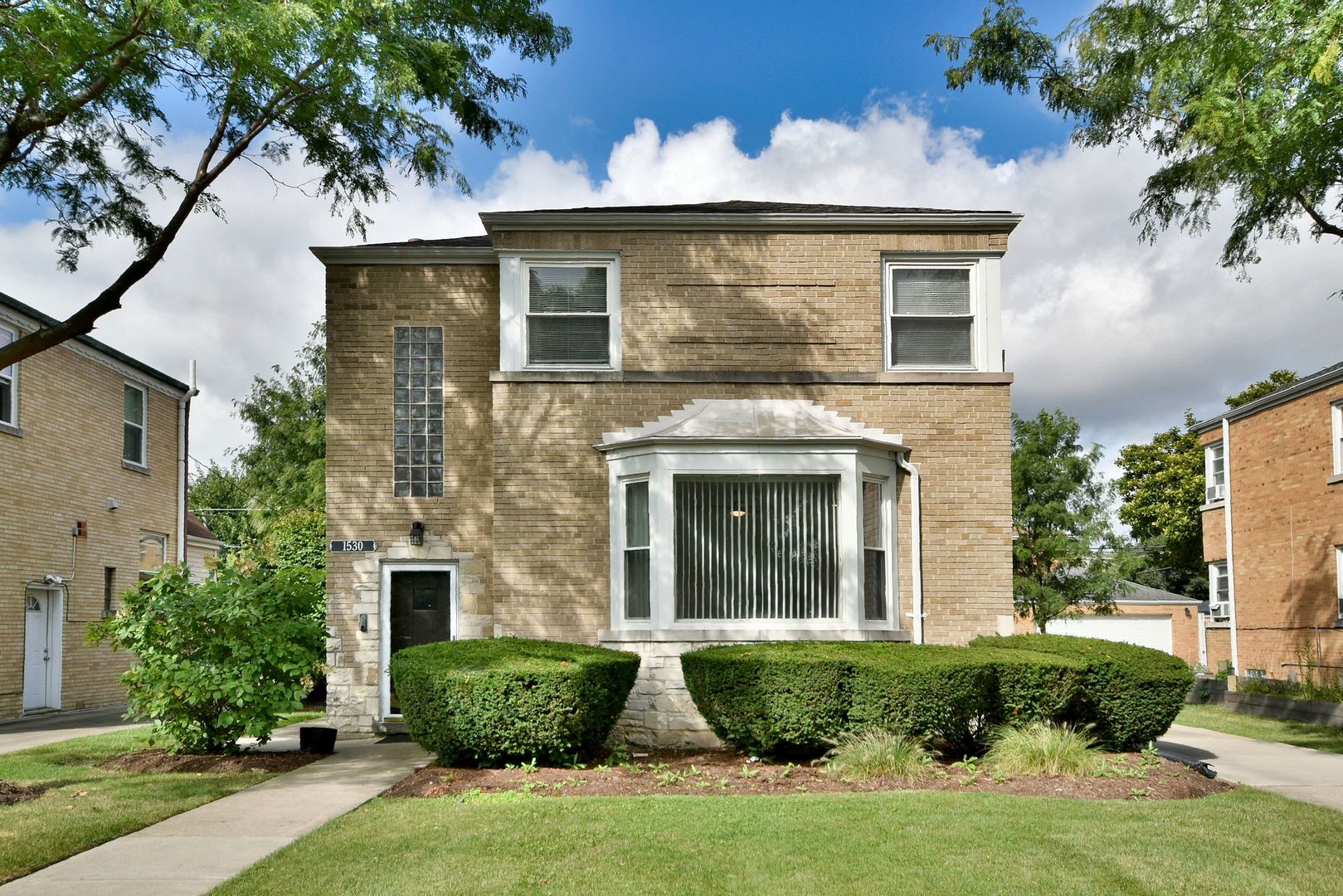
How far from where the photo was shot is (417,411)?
14.4 m

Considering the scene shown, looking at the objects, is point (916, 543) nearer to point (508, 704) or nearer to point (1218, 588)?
point (508, 704)

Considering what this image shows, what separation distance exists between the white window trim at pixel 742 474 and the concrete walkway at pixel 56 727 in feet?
25.6

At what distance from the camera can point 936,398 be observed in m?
13.6

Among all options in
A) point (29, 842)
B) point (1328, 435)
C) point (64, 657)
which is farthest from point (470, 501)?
point (1328, 435)

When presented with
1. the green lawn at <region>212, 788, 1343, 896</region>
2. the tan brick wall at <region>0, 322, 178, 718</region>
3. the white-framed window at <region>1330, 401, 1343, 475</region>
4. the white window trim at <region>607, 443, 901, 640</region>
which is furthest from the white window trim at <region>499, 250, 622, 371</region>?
the white-framed window at <region>1330, 401, 1343, 475</region>

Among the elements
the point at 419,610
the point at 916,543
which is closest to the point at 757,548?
the point at 916,543

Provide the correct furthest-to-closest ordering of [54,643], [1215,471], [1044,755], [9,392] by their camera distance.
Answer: [1215,471]
[54,643]
[9,392]
[1044,755]

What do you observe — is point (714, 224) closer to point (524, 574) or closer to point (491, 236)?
point (491, 236)

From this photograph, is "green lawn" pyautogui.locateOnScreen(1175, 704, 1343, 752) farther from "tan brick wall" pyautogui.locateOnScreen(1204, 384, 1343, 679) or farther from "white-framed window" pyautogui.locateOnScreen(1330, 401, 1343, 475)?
"white-framed window" pyautogui.locateOnScreen(1330, 401, 1343, 475)

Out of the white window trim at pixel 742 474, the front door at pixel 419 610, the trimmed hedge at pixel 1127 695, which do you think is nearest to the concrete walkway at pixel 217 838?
the front door at pixel 419 610

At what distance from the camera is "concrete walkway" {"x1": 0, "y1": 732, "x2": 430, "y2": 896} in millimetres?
6805

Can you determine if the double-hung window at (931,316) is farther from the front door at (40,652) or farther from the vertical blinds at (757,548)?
the front door at (40,652)

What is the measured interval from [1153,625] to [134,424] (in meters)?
30.0

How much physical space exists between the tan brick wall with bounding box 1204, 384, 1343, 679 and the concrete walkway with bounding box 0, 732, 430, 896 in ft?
55.1
